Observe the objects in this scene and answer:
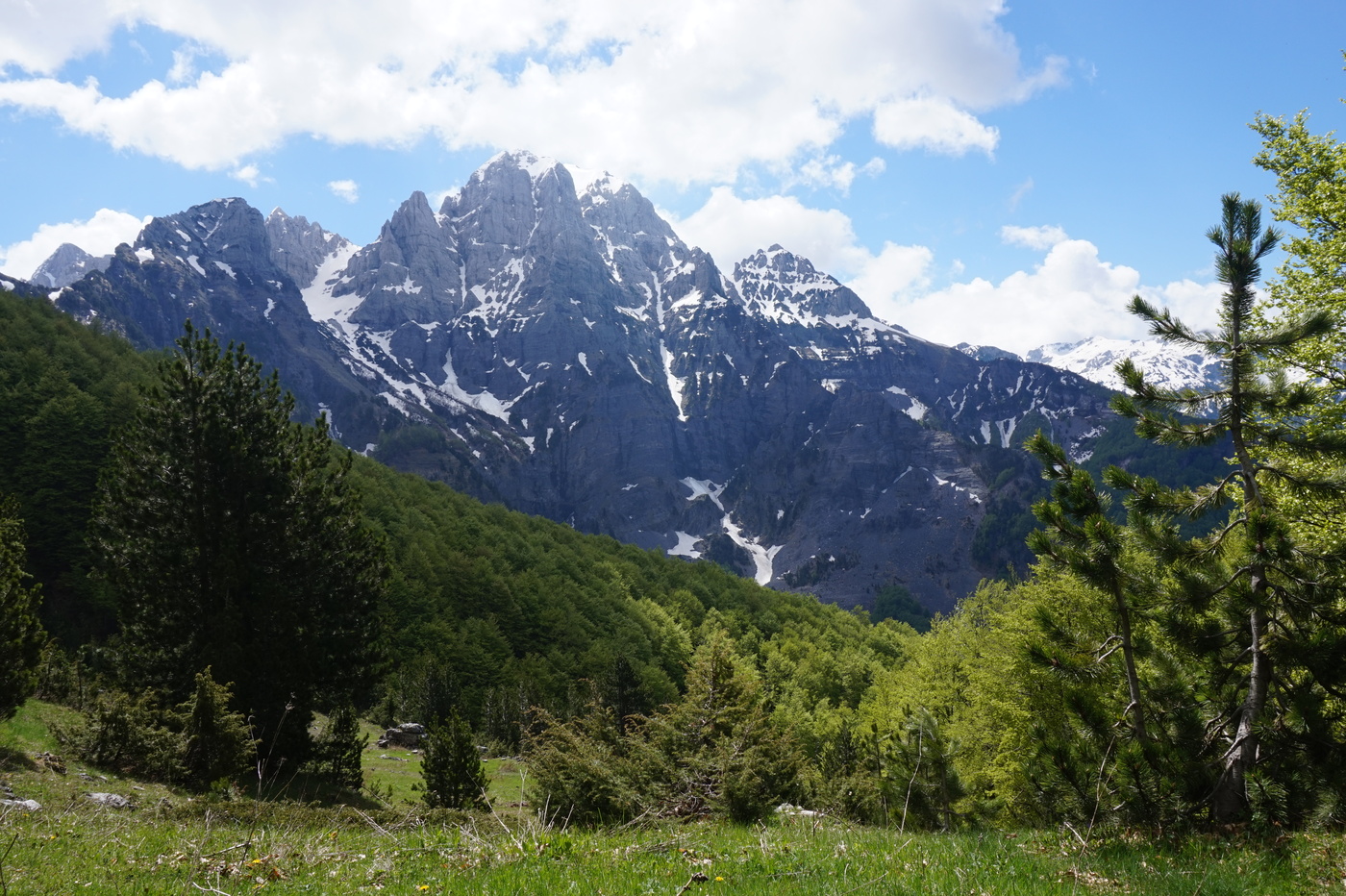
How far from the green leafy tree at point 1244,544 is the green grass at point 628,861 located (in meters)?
1.34

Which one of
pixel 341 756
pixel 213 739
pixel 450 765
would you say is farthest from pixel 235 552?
pixel 450 765

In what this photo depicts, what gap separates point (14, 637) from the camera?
49.5ft

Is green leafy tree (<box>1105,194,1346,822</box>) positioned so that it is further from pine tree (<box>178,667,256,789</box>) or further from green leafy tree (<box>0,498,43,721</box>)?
green leafy tree (<box>0,498,43,721</box>)

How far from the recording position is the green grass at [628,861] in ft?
20.4

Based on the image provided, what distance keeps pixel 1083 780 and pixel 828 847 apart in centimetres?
300

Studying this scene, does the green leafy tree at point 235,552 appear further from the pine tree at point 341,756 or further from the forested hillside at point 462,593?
the forested hillside at point 462,593

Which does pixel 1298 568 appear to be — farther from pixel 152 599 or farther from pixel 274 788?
pixel 152 599

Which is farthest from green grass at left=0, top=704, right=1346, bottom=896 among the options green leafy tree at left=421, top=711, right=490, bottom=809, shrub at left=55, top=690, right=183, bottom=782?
green leafy tree at left=421, top=711, right=490, bottom=809

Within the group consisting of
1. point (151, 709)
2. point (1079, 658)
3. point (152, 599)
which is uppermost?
point (1079, 658)

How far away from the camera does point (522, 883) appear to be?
632 cm

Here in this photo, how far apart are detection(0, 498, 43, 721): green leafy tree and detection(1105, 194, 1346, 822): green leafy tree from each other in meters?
20.8

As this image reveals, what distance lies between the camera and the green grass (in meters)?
6.22

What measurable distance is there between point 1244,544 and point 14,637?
71.8 feet

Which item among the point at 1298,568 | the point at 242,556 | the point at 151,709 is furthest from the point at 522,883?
the point at 242,556
